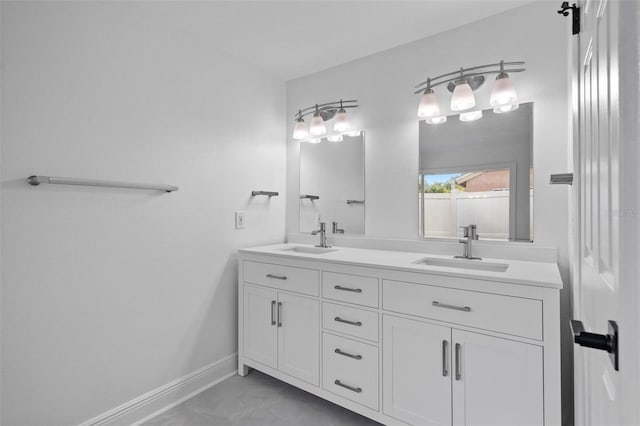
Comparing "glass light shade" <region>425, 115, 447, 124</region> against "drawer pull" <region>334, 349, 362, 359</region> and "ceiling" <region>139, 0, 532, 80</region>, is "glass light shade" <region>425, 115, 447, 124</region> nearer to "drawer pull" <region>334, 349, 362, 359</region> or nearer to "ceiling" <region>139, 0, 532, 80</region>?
"ceiling" <region>139, 0, 532, 80</region>

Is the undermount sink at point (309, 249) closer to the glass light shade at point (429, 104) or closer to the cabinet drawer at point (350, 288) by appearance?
the cabinet drawer at point (350, 288)

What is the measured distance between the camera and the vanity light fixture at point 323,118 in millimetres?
2318

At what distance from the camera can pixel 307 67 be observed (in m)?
2.46

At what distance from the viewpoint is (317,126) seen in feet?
7.95

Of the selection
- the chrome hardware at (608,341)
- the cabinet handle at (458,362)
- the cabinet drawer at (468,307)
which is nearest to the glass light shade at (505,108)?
the cabinet drawer at (468,307)

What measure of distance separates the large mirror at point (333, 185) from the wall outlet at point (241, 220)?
50cm

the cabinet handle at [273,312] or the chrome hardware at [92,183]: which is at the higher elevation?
the chrome hardware at [92,183]

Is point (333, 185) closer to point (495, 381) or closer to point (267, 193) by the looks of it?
point (267, 193)

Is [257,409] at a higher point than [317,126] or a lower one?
lower

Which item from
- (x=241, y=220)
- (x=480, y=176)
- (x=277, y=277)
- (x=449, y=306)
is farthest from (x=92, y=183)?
(x=480, y=176)

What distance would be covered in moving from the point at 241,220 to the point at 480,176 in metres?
1.62

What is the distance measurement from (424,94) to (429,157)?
389 millimetres

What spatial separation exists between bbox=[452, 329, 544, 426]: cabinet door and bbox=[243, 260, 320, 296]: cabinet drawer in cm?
79

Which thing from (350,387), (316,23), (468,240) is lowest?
(350,387)
